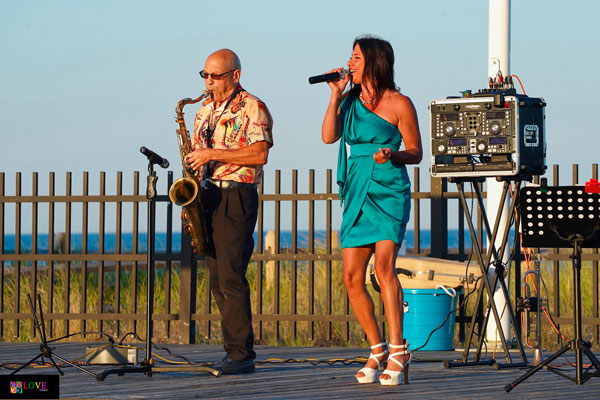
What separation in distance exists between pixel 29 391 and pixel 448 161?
3.10m

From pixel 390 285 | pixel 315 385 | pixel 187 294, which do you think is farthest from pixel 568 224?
→ pixel 187 294

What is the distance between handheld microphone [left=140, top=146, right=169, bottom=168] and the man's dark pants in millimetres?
420

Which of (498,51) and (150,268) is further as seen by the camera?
(498,51)

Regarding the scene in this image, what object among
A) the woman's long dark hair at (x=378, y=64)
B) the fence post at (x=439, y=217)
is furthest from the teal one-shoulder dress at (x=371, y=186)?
the fence post at (x=439, y=217)

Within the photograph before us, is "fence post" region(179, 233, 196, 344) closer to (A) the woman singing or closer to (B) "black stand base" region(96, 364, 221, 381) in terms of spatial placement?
(B) "black stand base" region(96, 364, 221, 381)

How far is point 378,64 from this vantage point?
19.5ft

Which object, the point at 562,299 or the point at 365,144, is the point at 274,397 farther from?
the point at 562,299

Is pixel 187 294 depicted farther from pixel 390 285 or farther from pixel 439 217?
pixel 390 285

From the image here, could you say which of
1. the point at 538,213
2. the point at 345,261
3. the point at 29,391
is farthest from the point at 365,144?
the point at 29,391

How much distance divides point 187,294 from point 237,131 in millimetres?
3528

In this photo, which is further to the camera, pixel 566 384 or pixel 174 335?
pixel 174 335

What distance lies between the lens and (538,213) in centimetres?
582

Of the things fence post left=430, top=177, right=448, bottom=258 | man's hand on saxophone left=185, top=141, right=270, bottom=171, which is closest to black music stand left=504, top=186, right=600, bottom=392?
man's hand on saxophone left=185, top=141, right=270, bottom=171

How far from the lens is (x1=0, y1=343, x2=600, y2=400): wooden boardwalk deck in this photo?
5301 millimetres
